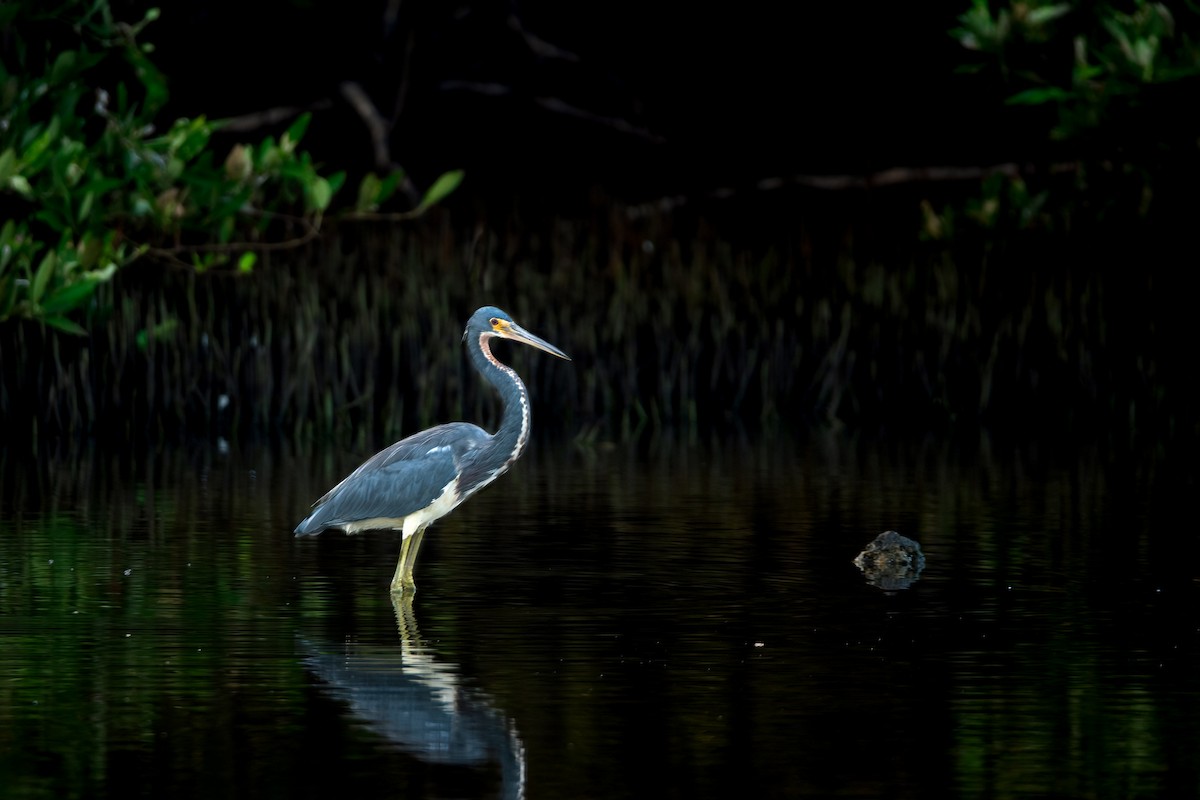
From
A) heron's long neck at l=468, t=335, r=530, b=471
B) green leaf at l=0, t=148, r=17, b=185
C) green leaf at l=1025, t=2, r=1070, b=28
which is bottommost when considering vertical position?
heron's long neck at l=468, t=335, r=530, b=471

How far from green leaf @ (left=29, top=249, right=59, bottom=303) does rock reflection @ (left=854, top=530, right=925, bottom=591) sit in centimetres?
593

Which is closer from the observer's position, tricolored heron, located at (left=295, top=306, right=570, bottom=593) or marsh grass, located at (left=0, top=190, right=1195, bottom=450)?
tricolored heron, located at (left=295, top=306, right=570, bottom=593)

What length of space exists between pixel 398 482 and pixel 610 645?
1.93 metres

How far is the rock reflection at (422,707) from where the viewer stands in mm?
5973

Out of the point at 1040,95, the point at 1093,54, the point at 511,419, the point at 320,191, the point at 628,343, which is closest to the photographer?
the point at 511,419

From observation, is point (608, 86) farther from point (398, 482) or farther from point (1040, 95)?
point (398, 482)

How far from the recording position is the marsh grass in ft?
52.9

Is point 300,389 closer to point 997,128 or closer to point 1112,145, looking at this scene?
point 1112,145

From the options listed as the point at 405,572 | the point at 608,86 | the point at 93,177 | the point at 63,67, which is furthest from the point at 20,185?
the point at 608,86

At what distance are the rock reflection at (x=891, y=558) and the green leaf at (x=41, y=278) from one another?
5.93 metres

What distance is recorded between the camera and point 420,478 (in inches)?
370

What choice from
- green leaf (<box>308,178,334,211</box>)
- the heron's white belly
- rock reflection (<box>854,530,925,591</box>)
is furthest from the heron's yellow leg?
green leaf (<box>308,178,334,211</box>)

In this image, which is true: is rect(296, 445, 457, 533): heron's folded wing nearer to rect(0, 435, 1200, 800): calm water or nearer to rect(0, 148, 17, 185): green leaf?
rect(0, 435, 1200, 800): calm water

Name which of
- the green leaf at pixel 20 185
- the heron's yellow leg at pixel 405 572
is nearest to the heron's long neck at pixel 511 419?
the heron's yellow leg at pixel 405 572
